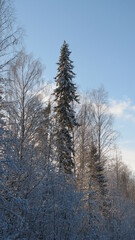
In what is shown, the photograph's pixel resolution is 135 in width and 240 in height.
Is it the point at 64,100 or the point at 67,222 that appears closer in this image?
the point at 67,222

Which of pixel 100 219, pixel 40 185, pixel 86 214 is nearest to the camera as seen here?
pixel 40 185

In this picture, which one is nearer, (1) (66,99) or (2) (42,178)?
(2) (42,178)

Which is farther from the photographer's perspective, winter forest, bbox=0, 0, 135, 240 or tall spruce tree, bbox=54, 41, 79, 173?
tall spruce tree, bbox=54, 41, 79, 173

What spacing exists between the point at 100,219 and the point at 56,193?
450cm

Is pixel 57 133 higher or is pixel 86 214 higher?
pixel 57 133

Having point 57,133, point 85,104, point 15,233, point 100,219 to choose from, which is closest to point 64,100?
point 85,104

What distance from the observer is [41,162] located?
8938mm

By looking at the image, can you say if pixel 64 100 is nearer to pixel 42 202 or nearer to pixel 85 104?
pixel 85 104

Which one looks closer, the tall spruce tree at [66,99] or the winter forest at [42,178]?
the winter forest at [42,178]

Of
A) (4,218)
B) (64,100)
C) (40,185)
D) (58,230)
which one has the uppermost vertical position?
(64,100)

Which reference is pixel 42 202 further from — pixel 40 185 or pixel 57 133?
pixel 57 133

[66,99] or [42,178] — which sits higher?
[66,99]

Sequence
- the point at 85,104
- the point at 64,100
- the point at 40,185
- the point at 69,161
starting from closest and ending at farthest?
1. the point at 40,185
2. the point at 69,161
3. the point at 64,100
4. the point at 85,104

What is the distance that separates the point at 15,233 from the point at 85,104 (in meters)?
15.0
